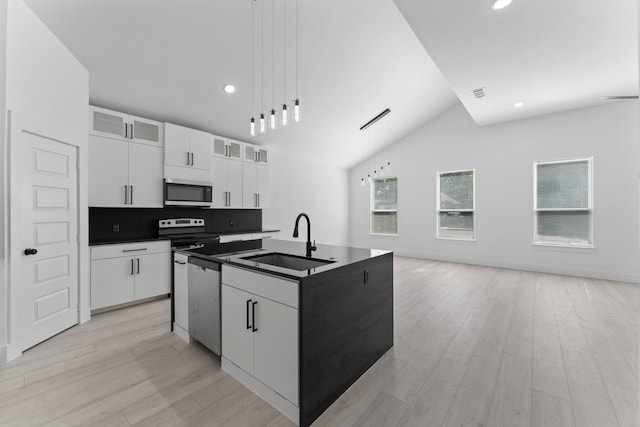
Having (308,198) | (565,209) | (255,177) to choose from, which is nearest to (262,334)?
(255,177)

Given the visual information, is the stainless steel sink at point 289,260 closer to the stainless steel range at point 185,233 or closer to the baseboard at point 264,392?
the baseboard at point 264,392

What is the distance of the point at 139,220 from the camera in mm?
4020

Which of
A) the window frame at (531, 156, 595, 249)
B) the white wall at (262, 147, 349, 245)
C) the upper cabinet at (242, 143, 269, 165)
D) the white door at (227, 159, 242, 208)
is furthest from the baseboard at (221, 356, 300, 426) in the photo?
the window frame at (531, 156, 595, 249)

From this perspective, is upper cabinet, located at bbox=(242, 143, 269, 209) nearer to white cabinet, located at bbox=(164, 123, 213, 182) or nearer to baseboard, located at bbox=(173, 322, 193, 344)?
white cabinet, located at bbox=(164, 123, 213, 182)

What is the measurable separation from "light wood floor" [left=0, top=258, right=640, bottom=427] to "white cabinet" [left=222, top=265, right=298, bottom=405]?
0.60 feet

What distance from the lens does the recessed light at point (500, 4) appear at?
8.00 feet

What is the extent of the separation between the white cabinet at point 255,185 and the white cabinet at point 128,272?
173cm

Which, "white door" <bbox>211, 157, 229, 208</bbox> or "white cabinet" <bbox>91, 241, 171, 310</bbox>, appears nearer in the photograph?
"white cabinet" <bbox>91, 241, 171, 310</bbox>

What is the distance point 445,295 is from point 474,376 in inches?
79.9

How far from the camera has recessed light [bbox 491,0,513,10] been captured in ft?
8.00

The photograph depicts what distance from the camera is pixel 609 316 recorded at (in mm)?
3184

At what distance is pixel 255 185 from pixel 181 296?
9.72ft

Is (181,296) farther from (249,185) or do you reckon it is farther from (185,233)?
(249,185)

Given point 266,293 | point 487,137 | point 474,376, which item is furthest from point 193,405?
point 487,137
